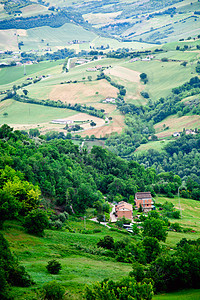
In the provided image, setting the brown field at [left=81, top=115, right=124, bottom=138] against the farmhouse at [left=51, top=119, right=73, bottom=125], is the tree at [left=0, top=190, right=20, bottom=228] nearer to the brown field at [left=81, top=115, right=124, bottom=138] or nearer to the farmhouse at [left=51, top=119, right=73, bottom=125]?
the brown field at [left=81, top=115, right=124, bottom=138]

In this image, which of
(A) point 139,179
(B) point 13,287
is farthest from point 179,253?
(A) point 139,179

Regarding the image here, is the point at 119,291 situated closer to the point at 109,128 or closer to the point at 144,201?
the point at 144,201

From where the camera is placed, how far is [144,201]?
86.3 m

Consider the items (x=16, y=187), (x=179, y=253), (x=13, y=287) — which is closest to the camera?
(x=13, y=287)

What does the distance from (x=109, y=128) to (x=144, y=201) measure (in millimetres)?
82049

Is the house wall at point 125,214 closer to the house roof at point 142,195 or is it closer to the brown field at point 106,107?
the house roof at point 142,195

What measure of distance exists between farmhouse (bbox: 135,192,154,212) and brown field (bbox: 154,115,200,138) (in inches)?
3072

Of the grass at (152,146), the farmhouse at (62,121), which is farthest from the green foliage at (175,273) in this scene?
the farmhouse at (62,121)

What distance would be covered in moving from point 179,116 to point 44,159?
374 feet

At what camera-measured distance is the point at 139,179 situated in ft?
334

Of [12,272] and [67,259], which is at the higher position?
[12,272]

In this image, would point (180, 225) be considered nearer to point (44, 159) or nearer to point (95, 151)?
point (44, 159)

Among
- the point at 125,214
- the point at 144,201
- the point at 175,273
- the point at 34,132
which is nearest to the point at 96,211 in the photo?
the point at 125,214

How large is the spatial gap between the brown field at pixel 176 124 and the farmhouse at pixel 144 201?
7804 cm
